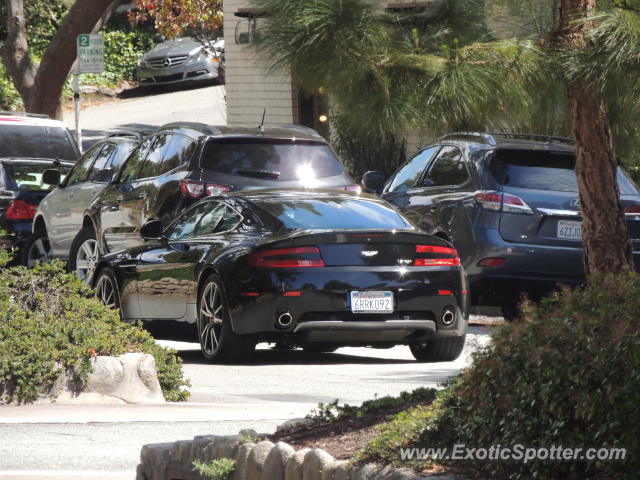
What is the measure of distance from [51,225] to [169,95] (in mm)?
24604

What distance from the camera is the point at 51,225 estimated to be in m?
17.9

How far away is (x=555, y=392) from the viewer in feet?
16.3

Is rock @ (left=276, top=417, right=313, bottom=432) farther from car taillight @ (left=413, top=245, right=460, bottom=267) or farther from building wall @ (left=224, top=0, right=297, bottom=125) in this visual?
building wall @ (left=224, top=0, right=297, bottom=125)

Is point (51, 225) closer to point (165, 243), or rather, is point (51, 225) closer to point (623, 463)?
point (165, 243)

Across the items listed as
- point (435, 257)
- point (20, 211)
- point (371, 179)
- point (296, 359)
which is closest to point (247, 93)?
point (20, 211)

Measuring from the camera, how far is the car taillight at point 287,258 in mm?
10680

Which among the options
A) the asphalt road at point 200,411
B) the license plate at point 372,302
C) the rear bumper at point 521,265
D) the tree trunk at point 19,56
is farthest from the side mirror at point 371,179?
the tree trunk at point 19,56

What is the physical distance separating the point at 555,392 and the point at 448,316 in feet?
20.4

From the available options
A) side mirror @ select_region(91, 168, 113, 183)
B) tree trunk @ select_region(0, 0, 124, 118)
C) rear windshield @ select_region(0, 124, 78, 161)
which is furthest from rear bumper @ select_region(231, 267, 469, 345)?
tree trunk @ select_region(0, 0, 124, 118)

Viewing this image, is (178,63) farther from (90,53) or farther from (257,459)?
(257,459)

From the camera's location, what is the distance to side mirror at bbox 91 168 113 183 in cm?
1692

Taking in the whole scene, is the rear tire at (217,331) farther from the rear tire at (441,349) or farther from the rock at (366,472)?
the rock at (366,472)

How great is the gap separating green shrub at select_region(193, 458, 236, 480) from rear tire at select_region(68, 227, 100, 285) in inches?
419

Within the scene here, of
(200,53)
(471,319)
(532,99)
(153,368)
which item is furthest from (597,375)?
(200,53)
